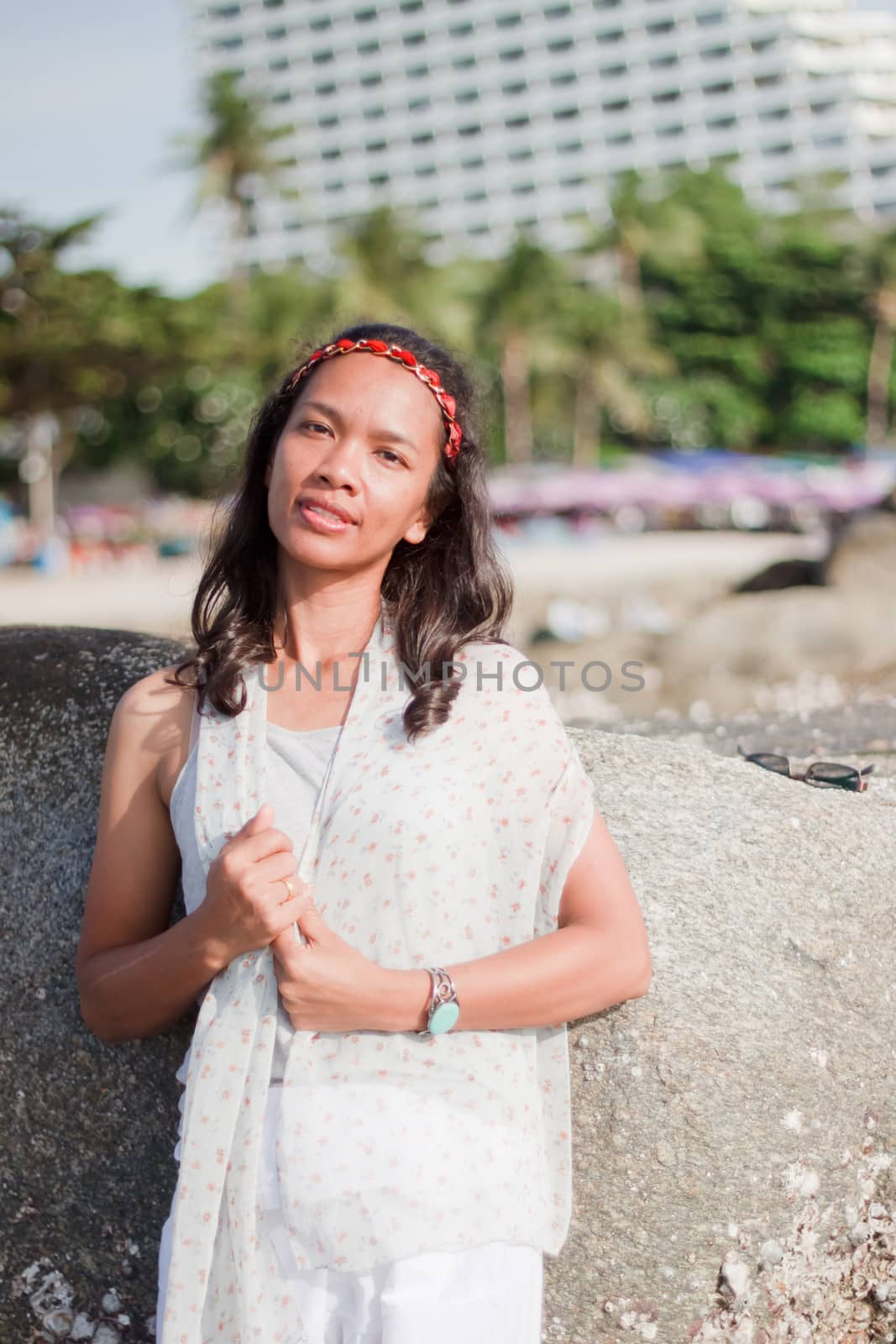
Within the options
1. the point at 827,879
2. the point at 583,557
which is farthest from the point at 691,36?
the point at 827,879

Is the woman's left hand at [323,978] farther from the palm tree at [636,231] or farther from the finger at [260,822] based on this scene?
the palm tree at [636,231]

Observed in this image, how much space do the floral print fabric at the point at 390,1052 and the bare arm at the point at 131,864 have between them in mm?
94

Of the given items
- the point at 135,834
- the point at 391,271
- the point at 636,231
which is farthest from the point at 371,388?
the point at 636,231

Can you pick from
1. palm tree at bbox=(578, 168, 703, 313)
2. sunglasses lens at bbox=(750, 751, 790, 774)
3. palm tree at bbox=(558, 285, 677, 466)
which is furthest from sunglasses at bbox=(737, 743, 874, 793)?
palm tree at bbox=(578, 168, 703, 313)

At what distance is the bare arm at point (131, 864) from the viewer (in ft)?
5.76

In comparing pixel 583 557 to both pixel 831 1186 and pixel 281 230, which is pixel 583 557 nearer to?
pixel 831 1186

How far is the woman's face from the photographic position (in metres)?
1.80

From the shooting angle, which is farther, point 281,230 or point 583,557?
point 281,230

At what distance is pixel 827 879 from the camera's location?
2.17 metres

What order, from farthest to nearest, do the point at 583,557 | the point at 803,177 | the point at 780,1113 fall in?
the point at 803,177
the point at 583,557
the point at 780,1113

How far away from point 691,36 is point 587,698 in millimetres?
81511

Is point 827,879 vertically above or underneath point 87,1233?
above

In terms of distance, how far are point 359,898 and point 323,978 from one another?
0.39 ft

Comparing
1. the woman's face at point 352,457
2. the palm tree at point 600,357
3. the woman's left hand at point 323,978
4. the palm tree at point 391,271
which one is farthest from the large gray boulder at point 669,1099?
the palm tree at point 600,357
